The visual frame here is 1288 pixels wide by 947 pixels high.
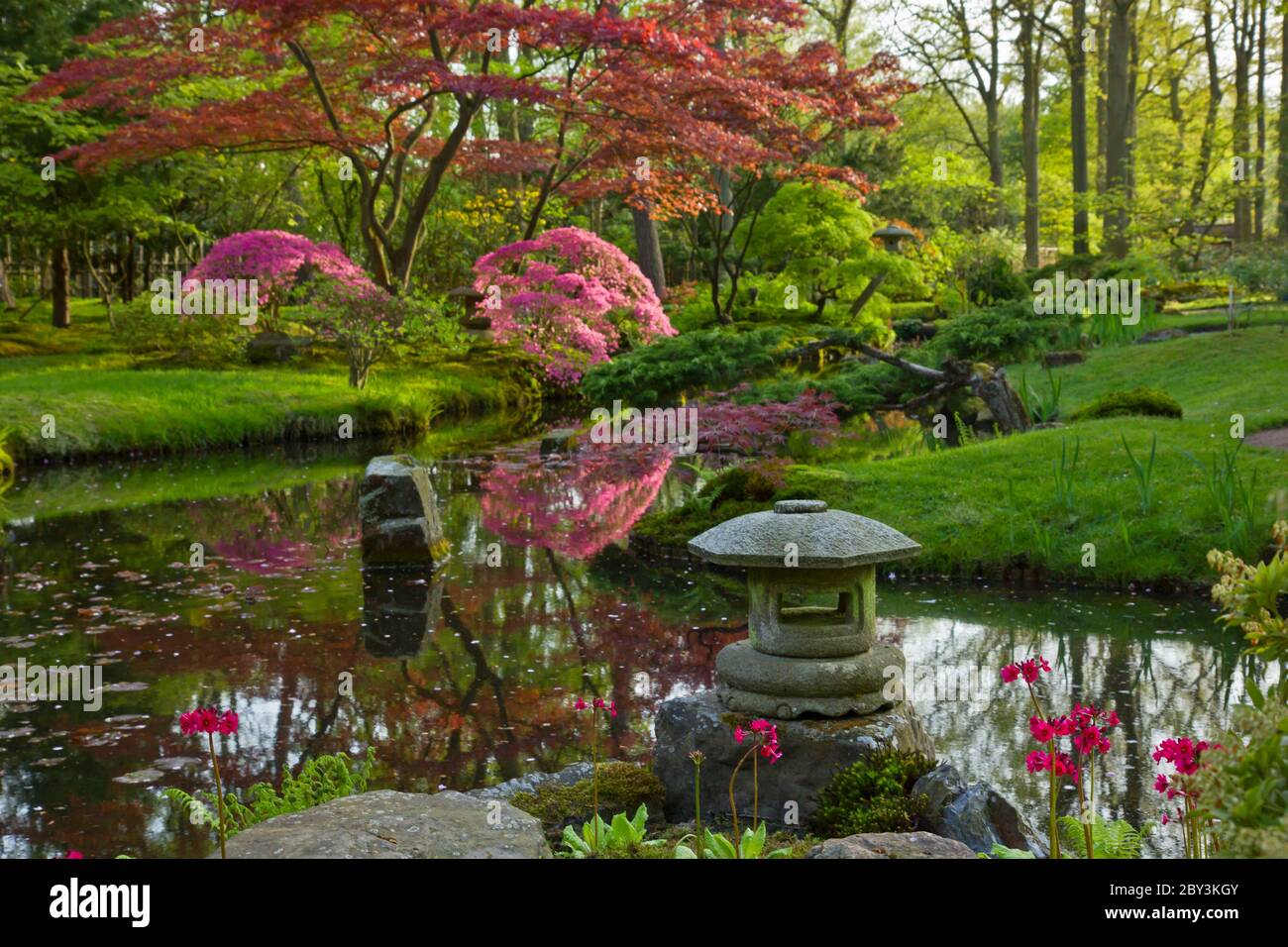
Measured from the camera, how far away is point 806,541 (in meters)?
4.72

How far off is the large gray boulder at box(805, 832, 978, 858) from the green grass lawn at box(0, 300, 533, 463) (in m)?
14.2

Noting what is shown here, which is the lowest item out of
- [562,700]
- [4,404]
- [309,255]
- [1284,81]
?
[562,700]

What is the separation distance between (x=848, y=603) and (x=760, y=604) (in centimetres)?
39

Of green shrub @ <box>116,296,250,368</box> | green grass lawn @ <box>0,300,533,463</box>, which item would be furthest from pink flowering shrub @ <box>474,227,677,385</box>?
green shrub @ <box>116,296,250,368</box>

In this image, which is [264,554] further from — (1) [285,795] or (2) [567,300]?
(2) [567,300]

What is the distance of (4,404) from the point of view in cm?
1499

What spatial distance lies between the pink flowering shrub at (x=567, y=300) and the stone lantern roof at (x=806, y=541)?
49.5ft

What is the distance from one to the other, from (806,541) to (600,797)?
4.41ft

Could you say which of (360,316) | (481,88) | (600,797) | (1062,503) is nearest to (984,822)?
(600,797)

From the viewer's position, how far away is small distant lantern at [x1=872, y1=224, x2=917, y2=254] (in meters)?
20.8

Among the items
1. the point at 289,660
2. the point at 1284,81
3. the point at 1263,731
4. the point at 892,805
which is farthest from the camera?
the point at 1284,81

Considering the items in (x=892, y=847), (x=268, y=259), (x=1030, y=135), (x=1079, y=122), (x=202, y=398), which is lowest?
(x=892, y=847)
